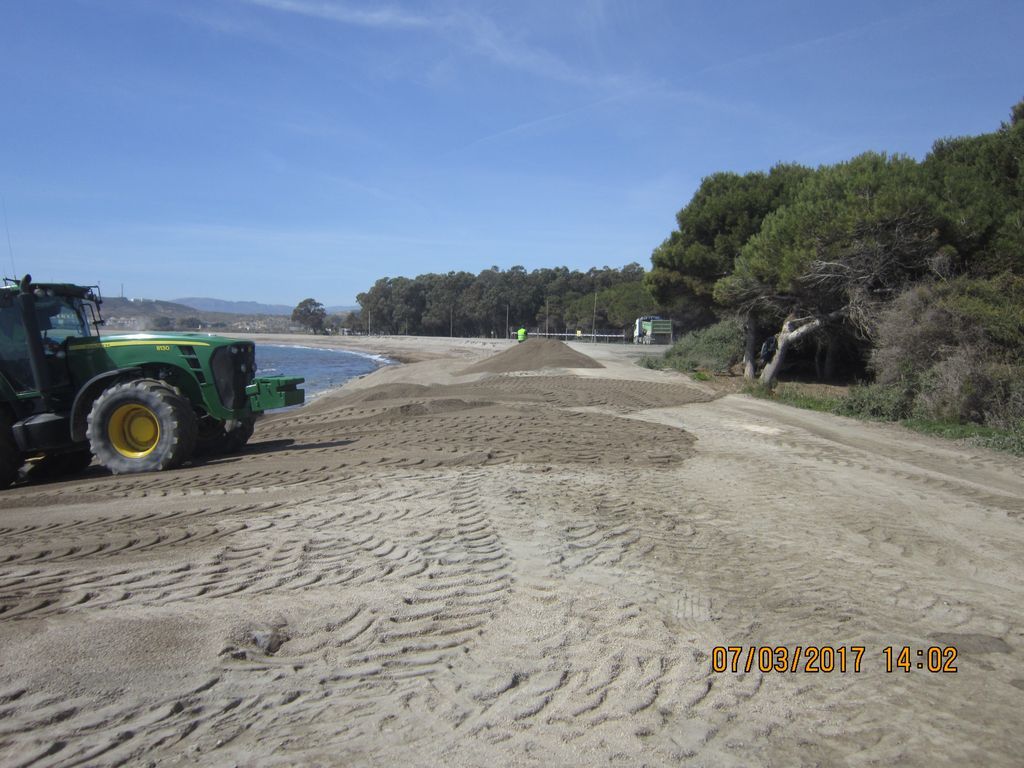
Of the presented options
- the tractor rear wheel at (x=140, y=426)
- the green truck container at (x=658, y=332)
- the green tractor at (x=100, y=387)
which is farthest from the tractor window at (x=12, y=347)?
the green truck container at (x=658, y=332)

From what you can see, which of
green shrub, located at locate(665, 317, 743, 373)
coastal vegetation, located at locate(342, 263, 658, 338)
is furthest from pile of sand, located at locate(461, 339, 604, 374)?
coastal vegetation, located at locate(342, 263, 658, 338)

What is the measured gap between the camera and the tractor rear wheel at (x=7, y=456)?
7895 mm

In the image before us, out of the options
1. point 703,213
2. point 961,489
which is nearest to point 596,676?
point 961,489

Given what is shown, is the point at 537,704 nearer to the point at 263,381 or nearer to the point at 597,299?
the point at 263,381

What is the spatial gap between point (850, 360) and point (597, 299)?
49198 millimetres

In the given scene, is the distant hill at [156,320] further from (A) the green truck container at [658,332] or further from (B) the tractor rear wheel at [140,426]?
(A) the green truck container at [658,332]

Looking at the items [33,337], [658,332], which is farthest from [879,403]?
[658,332]

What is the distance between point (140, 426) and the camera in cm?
814

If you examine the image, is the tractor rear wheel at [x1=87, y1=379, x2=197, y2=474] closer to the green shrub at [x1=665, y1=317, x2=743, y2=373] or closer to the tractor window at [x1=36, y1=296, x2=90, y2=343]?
the tractor window at [x1=36, y1=296, x2=90, y2=343]

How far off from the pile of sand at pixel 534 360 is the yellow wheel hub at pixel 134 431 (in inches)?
563

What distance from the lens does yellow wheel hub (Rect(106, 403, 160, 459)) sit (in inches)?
316
